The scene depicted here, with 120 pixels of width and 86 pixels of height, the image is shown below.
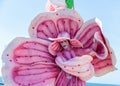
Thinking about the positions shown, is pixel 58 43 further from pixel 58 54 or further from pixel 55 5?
pixel 55 5

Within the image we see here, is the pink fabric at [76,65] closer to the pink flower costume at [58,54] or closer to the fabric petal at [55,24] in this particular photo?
the pink flower costume at [58,54]

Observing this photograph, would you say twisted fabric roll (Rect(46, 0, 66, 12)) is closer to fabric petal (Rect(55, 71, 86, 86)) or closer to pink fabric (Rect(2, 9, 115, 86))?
pink fabric (Rect(2, 9, 115, 86))

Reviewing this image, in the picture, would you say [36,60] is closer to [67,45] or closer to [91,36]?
[67,45]

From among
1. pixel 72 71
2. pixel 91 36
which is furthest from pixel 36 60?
pixel 91 36

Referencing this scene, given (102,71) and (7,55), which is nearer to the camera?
(7,55)

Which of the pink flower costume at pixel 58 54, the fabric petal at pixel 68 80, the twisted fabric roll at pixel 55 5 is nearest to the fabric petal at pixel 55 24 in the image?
the pink flower costume at pixel 58 54

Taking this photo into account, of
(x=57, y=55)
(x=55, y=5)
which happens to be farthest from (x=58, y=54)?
(x=55, y=5)
